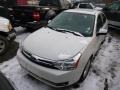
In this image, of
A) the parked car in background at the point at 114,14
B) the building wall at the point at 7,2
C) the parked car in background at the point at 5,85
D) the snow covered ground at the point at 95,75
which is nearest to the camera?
the parked car in background at the point at 5,85

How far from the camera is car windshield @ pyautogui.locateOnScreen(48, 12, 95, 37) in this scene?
476 cm

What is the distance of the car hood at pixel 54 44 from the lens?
12.0ft

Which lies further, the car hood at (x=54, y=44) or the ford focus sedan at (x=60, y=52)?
the car hood at (x=54, y=44)

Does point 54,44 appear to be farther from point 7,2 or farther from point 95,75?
point 7,2

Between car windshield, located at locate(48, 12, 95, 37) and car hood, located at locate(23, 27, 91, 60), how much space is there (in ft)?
1.12

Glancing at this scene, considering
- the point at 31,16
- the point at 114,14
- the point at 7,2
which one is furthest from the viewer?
the point at 114,14

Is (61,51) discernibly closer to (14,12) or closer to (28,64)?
(28,64)

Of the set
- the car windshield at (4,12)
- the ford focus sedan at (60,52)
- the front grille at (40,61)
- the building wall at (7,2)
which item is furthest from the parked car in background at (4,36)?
the building wall at (7,2)

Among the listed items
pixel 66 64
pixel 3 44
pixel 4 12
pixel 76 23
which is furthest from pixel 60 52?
pixel 4 12

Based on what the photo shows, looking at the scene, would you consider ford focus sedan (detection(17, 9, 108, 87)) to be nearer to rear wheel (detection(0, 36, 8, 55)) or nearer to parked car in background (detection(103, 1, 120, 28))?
rear wheel (detection(0, 36, 8, 55))

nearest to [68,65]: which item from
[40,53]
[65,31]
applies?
[40,53]

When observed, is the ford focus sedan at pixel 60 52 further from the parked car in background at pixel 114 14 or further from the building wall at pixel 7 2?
the building wall at pixel 7 2

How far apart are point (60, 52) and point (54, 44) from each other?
15.4 inches

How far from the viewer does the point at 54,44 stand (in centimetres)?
402
